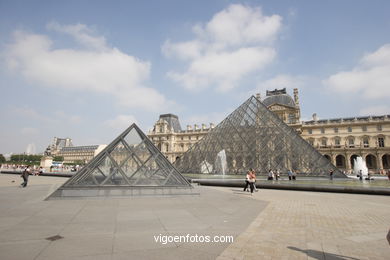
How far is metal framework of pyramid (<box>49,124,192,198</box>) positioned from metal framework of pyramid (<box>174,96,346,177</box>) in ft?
40.7

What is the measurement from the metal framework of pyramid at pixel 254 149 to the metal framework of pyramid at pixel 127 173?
12404mm

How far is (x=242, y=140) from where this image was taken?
22.7 meters

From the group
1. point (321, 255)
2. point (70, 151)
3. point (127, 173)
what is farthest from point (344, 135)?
point (70, 151)

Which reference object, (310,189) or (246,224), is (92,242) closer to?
(246,224)

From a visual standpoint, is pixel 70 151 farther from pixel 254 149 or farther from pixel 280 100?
pixel 254 149

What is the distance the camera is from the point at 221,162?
2370 centimetres

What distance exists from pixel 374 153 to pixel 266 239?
5828 centimetres

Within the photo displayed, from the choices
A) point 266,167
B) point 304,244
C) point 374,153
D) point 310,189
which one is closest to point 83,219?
point 304,244

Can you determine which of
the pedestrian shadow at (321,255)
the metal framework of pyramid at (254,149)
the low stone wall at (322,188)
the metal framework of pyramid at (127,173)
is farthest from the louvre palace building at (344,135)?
the pedestrian shadow at (321,255)

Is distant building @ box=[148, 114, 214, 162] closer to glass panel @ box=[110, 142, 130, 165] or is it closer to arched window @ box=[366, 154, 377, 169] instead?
arched window @ box=[366, 154, 377, 169]

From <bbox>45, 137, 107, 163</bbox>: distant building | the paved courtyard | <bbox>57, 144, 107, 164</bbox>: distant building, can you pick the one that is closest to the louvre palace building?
the paved courtyard

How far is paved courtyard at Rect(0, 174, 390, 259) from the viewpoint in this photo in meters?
3.44

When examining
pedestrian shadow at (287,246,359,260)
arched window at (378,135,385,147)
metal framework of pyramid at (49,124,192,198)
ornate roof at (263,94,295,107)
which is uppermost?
ornate roof at (263,94,295,107)

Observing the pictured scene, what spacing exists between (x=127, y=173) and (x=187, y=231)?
248 inches
